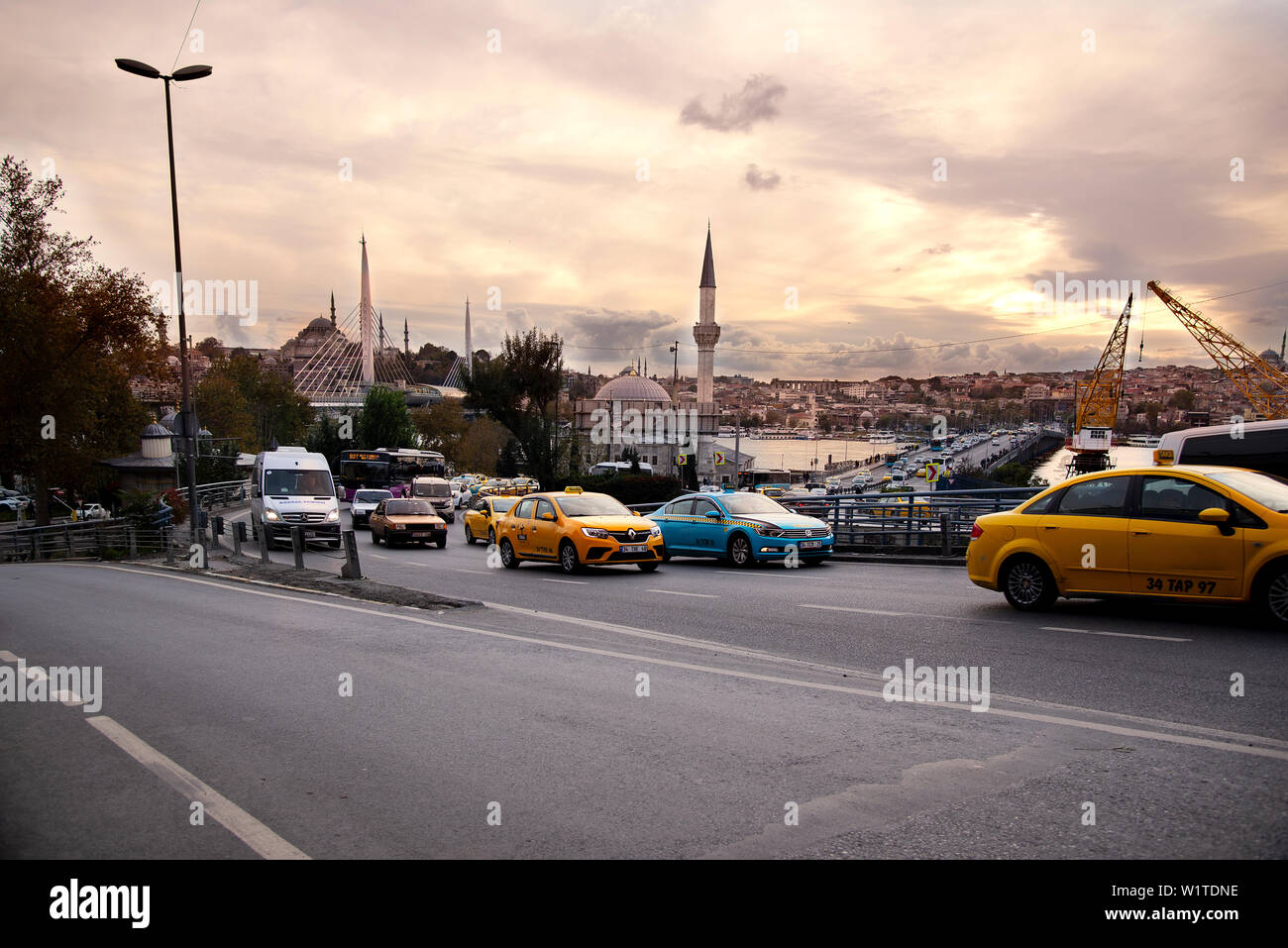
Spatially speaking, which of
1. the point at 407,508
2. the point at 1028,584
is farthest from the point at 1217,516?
the point at 407,508

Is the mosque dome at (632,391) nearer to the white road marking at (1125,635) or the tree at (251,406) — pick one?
the tree at (251,406)

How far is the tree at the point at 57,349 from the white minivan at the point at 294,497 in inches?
439

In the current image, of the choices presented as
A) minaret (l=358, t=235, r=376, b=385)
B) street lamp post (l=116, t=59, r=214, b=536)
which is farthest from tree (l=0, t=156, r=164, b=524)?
minaret (l=358, t=235, r=376, b=385)

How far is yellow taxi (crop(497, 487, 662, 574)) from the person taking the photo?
58.6 ft

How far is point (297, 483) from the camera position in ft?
94.0

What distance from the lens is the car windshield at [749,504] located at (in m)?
19.6

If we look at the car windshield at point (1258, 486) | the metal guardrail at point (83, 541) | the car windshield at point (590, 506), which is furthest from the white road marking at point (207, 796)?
the metal guardrail at point (83, 541)

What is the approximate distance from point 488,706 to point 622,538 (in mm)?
10861

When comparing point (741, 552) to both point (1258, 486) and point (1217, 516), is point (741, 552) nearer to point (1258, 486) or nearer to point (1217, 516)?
point (1258, 486)

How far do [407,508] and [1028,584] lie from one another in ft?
71.5

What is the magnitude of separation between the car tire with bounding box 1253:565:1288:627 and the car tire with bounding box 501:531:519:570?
45.5 ft
